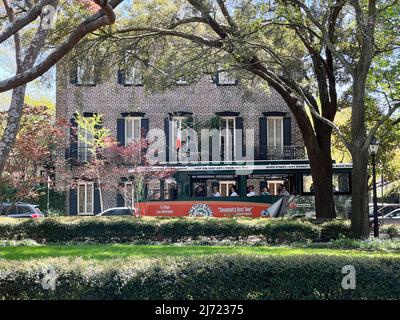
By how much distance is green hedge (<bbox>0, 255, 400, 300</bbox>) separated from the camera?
7.55 metres

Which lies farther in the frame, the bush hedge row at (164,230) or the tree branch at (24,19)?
the bush hedge row at (164,230)

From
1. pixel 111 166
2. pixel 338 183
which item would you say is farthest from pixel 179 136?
pixel 338 183

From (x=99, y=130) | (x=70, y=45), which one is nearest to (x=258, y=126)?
(x=99, y=130)

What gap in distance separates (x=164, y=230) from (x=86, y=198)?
19.2 metres

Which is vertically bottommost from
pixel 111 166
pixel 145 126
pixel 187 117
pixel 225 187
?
pixel 225 187

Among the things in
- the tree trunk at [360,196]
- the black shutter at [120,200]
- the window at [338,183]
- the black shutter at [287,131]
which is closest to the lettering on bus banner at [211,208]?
the window at [338,183]

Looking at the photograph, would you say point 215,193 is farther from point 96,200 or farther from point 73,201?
point 73,201

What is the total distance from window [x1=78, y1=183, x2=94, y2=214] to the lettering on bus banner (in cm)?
1271

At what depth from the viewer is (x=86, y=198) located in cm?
3638

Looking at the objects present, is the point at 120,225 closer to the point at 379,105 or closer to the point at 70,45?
the point at 70,45

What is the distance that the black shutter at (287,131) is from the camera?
3628 centimetres

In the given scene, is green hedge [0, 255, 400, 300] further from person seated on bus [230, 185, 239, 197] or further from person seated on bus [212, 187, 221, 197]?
person seated on bus [212, 187, 221, 197]

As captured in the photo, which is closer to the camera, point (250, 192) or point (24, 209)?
point (250, 192)

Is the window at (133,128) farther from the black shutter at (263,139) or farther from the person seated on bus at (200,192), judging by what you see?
the person seated on bus at (200,192)
